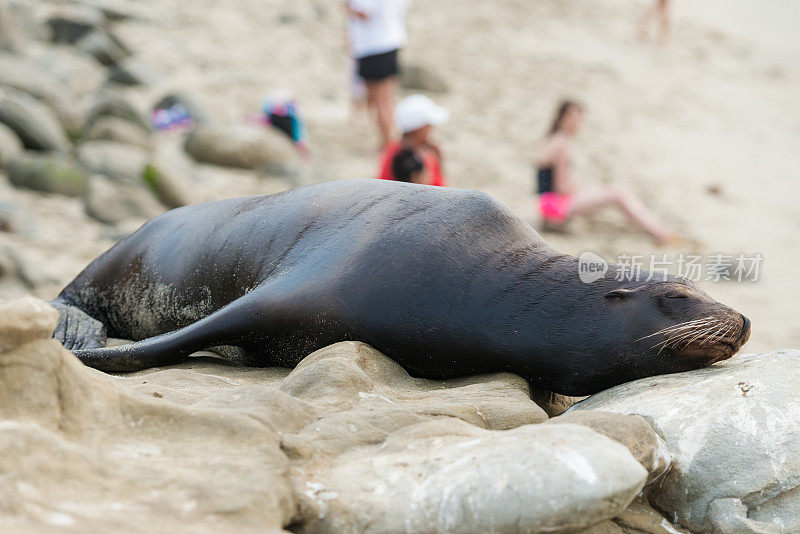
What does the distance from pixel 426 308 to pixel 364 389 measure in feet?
1.65

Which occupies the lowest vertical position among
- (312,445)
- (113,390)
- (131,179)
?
(131,179)

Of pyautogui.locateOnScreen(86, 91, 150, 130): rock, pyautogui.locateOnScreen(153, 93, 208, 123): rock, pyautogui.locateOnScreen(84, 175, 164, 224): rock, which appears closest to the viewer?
pyautogui.locateOnScreen(84, 175, 164, 224): rock

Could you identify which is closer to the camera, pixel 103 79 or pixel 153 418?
pixel 153 418

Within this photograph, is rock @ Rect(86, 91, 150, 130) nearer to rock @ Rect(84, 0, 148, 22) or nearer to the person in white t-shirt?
the person in white t-shirt

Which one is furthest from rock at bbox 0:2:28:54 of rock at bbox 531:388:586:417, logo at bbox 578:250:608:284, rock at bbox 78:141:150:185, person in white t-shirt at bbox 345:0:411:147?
rock at bbox 531:388:586:417

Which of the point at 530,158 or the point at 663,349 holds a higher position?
the point at 663,349

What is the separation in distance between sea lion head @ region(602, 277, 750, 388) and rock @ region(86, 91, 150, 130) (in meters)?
6.49

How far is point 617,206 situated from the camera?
9086 millimetres

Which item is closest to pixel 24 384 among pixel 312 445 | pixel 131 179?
pixel 312 445

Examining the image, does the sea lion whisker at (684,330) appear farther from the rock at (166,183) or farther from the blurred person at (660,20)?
the blurred person at (660,20)

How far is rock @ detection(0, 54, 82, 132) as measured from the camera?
342 inches

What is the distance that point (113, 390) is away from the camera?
2.47 metres

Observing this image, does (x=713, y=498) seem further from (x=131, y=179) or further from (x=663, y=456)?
(x=131, y=179)

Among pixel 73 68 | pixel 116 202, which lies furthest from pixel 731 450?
pixel 73 68
